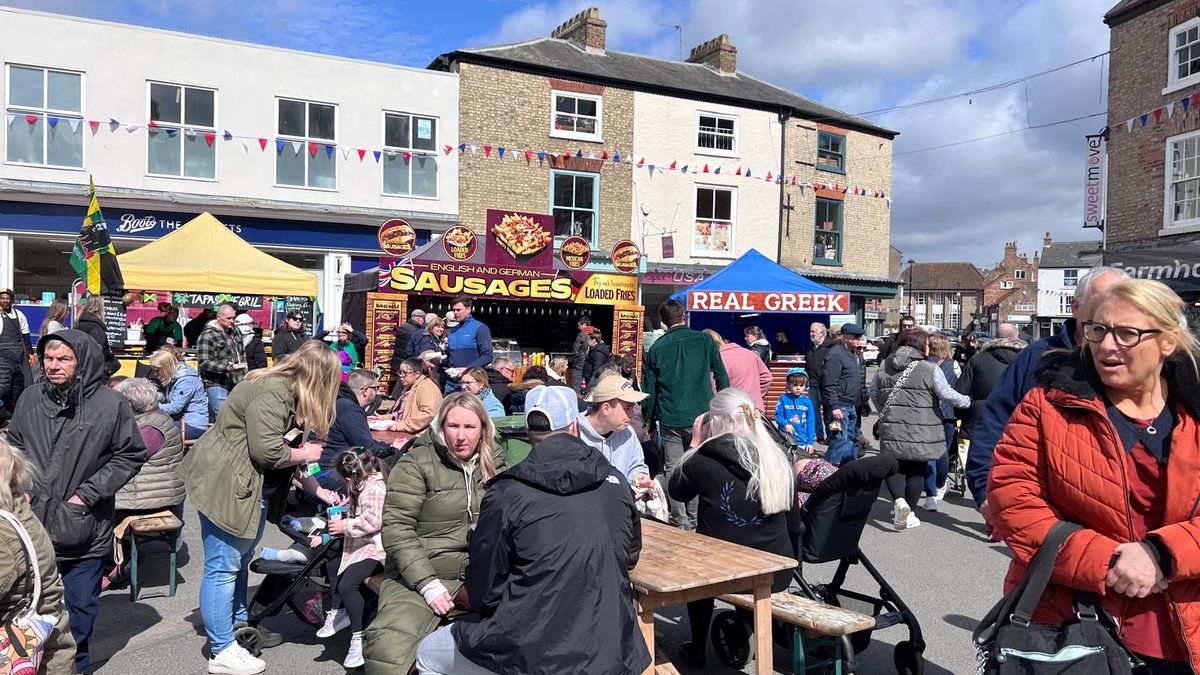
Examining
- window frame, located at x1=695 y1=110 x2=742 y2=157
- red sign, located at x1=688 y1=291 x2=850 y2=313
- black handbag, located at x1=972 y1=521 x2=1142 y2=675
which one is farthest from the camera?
window frame, located at x1=695 y1=110 x2=742 y2=157

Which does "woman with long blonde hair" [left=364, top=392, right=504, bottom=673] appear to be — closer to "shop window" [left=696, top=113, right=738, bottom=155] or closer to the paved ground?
the paved ground

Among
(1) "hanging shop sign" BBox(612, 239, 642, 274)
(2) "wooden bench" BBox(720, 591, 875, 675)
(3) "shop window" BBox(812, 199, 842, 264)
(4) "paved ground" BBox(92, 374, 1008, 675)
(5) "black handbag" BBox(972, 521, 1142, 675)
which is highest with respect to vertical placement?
(3) "shop window" BBox(812, 199, 842, 264)

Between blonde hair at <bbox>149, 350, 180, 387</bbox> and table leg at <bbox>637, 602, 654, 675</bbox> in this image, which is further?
blonde hair at <bbox>149, 350, 180, 387</bbox>

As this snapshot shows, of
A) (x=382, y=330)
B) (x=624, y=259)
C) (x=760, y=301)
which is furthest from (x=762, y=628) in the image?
(x=624, y=259)

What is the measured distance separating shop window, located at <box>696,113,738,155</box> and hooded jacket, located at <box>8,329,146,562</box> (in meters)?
19.7

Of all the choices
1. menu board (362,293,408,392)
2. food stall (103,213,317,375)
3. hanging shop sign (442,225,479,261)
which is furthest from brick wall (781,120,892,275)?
food stall (103,213,317,375)

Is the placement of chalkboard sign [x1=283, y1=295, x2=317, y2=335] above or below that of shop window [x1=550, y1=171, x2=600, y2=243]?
below

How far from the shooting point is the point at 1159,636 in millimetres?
2420

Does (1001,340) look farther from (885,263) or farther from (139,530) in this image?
(885,263)

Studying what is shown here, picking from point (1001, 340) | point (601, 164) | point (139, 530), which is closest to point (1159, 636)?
point (1001, 340)

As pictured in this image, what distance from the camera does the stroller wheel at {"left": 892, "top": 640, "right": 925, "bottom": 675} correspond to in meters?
4.24

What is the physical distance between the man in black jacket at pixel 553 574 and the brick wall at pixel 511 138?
1726 centimetres

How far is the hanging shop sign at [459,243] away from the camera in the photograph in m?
13.5

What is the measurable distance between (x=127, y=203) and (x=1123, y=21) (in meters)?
20.9
